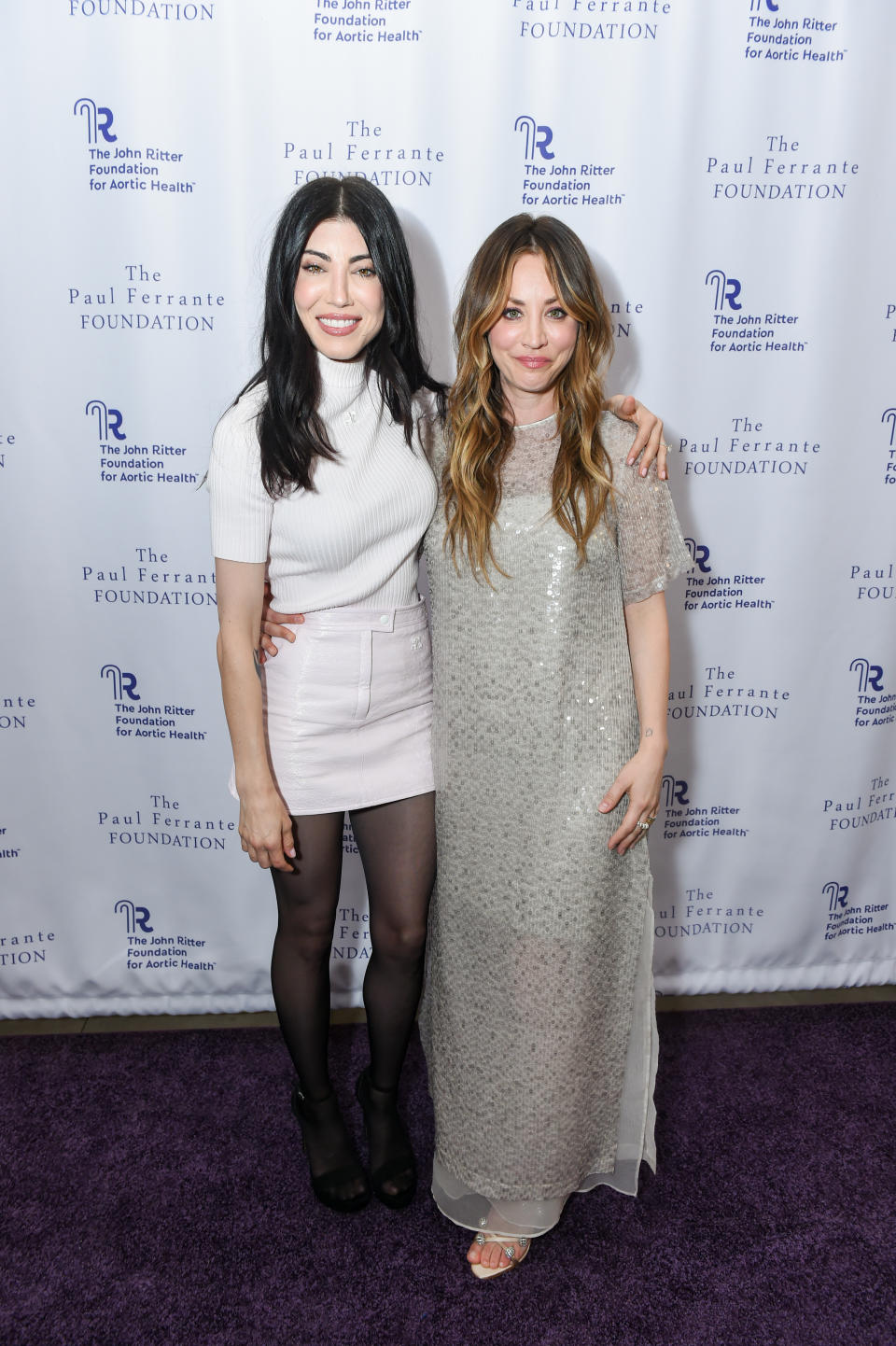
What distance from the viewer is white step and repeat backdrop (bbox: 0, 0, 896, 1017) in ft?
6.66

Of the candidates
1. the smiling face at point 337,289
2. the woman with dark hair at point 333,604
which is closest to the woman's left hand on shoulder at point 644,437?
the woman with dark hair at point 333,604

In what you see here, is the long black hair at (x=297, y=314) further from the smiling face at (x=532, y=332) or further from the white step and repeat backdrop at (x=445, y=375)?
the white step and repeat backdrop at (x=445, y=375)

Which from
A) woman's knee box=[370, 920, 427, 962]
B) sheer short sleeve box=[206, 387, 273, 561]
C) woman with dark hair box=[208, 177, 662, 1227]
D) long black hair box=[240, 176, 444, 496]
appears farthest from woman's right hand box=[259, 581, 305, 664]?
woman's knee box=[370, 920, 427, 962]

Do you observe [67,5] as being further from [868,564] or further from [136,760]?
[868,564]

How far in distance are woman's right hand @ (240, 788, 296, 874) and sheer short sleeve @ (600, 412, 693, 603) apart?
701 mm

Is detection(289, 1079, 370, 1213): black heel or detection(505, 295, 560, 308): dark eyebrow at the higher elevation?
detection(505, 295, 560, 308): dark eyebrow

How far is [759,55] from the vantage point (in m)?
2.07

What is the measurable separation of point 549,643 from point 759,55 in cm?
139

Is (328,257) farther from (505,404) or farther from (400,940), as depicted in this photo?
(400,940)

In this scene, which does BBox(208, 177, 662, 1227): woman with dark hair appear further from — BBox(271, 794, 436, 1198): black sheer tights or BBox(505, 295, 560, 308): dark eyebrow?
BBox(505, 295, 560, 308): dark eyebrow

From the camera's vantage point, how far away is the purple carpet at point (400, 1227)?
173 centimetres

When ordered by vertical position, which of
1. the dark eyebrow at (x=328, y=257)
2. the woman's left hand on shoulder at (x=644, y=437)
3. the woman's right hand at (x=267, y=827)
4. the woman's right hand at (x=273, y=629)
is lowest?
the woman's right hand at (x=267, y=827)

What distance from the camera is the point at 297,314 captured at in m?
1.63

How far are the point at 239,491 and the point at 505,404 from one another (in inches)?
18.2
